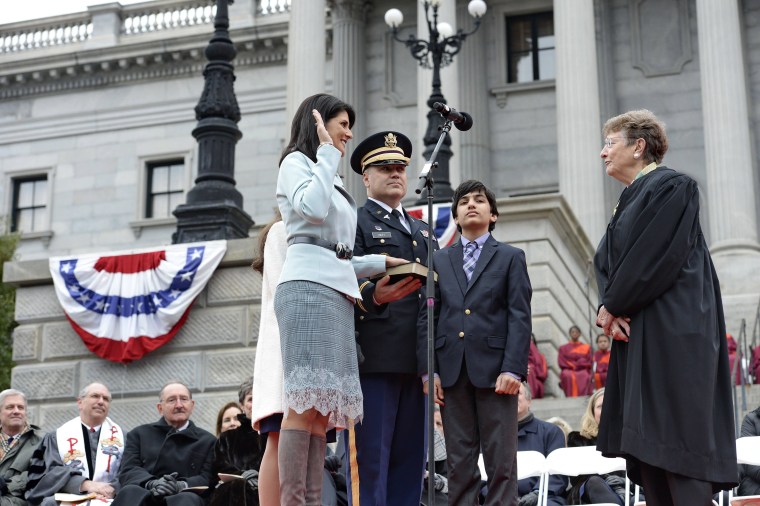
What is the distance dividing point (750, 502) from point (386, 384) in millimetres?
2903

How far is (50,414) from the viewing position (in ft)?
51.8

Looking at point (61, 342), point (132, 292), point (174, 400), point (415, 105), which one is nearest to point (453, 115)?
point (174, 400)

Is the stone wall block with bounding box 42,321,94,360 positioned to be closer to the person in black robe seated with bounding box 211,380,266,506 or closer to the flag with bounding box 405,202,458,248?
the flag with bounding box 405,202,458,248

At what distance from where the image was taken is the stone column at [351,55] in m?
38.7

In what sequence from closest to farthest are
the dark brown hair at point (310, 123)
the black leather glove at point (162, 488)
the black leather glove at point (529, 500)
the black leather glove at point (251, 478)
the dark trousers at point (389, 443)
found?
the dark brown hair at point (310, 123) < the dark trousers at point (389, 443) < the black leather glove at point (251, 478) < the black leather glove at point (529, 500) < the black leather glove at point (162, 488)

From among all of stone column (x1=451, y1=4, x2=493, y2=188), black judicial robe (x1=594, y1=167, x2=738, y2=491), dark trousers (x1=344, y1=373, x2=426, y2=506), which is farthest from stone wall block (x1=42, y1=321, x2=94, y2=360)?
stone column (x1=451, y1=4, x2=493, y2=188)

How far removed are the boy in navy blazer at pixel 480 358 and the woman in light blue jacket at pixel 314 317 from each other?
0.91m

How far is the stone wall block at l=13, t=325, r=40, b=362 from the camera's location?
1598 centimetres

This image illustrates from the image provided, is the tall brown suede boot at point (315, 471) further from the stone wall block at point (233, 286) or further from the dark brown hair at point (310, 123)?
the stone wall block at point (233, 286)

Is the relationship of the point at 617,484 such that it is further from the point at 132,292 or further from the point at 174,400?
the point at 132,292

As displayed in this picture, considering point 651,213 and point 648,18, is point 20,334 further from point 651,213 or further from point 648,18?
point 648,18

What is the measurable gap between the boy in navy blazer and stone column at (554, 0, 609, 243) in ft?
70.3

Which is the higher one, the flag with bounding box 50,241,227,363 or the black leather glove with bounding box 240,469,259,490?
the flag with bounding box 50,241,227,363

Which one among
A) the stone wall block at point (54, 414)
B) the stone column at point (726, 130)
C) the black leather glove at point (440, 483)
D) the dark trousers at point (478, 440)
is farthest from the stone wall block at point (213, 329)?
the stone column at point (726, 130)
